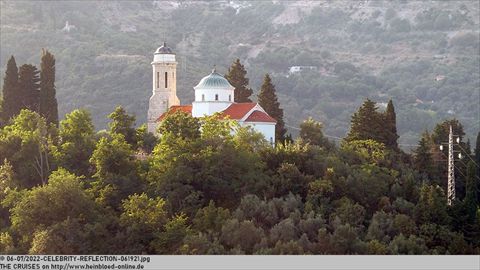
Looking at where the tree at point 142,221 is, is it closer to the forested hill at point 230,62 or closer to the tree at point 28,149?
the tree at point 28,149

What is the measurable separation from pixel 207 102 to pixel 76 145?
31.3 feet

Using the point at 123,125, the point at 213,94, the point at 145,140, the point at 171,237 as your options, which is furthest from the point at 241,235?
the point at 213,94

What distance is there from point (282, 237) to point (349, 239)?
10.3ft

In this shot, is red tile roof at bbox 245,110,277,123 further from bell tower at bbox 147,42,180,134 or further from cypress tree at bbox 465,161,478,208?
cypress tree at bbox 465,161,478,208

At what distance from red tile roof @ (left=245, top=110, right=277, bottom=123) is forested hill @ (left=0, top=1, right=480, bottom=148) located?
1985 inches

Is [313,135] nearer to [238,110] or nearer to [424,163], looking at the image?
[238,110]

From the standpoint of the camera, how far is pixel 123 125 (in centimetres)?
6481

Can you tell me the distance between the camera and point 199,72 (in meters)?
141

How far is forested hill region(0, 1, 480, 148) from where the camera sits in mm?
131875

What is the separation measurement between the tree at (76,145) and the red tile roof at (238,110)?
8.17 meters

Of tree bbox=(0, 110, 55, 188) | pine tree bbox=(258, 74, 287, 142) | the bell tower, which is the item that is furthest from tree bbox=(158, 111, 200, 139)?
the bell tower

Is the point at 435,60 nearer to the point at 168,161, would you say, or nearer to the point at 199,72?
the point at 199,72

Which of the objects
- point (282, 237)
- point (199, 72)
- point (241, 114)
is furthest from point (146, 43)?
point (282, 237)

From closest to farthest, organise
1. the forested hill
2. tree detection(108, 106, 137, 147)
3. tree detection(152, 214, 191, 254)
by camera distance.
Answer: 1. tree detection(152, 214, 191, 254)
2. tree detection(108, 106, 137, 147)
3. the forested hill
